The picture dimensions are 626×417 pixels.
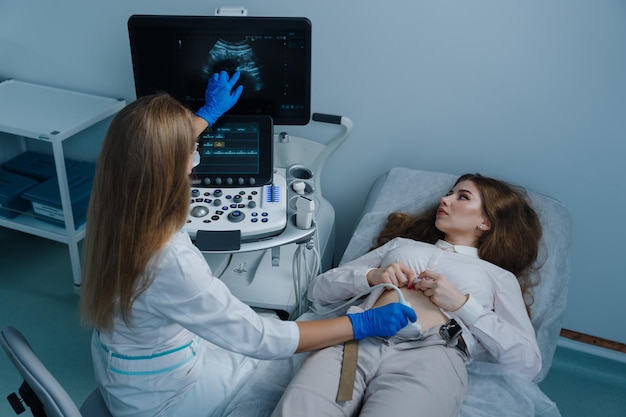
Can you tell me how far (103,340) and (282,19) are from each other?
978 millimetres

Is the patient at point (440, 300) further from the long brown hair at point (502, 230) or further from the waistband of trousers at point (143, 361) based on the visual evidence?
the waistband of trousers at point (143, 361)

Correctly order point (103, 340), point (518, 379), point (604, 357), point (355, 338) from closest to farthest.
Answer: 1. point (103, 340)
2. point (355, 338)
3. point (518, 379)
4. point (604, 357)

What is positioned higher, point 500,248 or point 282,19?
point 282,19

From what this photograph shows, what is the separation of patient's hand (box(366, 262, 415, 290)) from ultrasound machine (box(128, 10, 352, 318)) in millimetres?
222

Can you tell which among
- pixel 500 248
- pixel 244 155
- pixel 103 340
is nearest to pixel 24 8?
pixel 244 155

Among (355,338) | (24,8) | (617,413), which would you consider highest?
(24,8)

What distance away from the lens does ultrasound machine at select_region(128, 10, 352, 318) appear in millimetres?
1680

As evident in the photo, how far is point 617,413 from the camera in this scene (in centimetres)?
211

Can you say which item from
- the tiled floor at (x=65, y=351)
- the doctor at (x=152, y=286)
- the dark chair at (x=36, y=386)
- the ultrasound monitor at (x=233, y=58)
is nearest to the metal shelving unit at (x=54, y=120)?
the tiled floor at (x=65, y=351)

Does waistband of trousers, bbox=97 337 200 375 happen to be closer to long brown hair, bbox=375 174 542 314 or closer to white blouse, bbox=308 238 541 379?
white blouse, bbox=308 238 541 379

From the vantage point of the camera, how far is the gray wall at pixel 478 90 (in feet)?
6.25

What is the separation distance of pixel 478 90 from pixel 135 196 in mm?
1325

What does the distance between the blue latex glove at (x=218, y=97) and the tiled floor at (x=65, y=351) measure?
1.06 m

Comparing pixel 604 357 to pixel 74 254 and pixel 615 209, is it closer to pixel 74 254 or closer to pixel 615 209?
pixel 615 209
